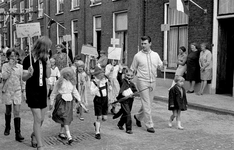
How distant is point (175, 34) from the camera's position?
14.0m

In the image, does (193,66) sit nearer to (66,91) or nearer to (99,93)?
(99,93)

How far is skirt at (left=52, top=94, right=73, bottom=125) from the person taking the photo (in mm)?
5871

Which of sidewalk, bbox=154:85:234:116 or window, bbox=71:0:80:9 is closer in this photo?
sidewalk, bbox=154:85:234:116

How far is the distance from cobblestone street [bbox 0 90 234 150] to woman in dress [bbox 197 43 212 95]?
3.65 m

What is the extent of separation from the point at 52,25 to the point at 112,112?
19887 mm

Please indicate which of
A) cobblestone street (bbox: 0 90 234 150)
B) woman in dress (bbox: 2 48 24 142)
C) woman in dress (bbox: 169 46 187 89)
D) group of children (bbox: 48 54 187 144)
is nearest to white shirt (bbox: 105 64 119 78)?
group of children (bbox: 48 54 187 144)

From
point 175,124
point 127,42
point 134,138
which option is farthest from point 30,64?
point 127,42

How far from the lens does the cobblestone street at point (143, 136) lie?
5613 mm

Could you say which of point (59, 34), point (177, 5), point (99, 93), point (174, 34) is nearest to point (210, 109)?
point (99, 93)

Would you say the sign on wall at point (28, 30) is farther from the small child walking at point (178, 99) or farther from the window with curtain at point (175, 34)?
the window with curtain at point (175, 34)

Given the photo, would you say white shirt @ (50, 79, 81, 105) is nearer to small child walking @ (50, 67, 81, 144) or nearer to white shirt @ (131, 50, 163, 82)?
small child walking @ (50, 67, 81, 144)

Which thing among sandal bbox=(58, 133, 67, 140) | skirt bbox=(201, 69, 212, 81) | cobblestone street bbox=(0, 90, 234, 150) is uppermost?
skirt bbox=(201, 69, 212, 81)

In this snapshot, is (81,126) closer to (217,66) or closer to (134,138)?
(134,138)

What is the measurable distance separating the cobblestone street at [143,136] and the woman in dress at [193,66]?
4.12 meters
